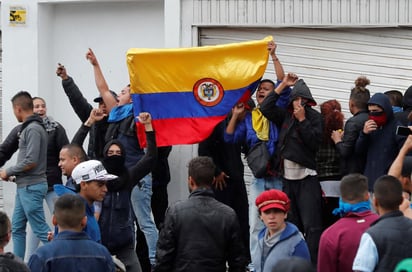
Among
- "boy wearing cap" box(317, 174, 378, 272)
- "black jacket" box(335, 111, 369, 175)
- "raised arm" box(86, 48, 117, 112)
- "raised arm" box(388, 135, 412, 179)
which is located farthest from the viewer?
"raised arm" box(86, 48, 117, 112)

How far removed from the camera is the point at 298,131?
10.9 metres

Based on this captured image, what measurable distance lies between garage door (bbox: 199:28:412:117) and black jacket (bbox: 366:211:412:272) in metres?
4.76

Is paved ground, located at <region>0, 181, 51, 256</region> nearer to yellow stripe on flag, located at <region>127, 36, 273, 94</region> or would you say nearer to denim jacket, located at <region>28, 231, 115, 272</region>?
yellow stripe on flag, located at <region>127, 36, 273, 94</region>

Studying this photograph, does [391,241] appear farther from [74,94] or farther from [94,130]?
[74,94]

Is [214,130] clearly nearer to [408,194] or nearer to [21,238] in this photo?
[21,238]

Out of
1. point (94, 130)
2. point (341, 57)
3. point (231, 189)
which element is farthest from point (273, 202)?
point (341, 57)

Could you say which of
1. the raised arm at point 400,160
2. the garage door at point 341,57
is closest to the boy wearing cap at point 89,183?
the raised arm at point 400,160

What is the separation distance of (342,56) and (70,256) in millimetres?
5634

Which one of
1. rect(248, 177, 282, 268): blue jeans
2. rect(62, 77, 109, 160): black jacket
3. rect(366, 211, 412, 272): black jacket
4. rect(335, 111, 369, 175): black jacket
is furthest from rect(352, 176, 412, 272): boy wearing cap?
rect(62, 77, 109, 160): black jacket

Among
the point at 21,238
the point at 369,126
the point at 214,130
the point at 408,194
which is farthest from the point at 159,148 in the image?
the point at 408,194

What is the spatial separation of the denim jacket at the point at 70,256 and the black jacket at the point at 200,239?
1.11 m

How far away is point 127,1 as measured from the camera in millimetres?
13312

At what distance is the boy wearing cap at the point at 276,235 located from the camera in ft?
27.2

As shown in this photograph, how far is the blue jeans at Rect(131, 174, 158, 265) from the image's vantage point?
11.6m
